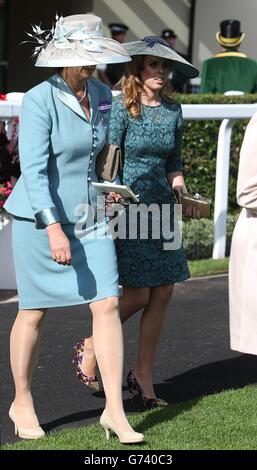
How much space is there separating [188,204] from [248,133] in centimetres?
68

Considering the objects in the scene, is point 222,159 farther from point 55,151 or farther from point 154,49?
point 55,151

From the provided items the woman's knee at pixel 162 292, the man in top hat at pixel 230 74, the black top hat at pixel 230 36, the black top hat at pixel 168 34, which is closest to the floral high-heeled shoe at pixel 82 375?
the woman's knee at pixel 162 292

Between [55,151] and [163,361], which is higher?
[55,151]

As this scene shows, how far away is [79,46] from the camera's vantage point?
4.75m

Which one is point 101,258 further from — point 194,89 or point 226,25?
point 194,89

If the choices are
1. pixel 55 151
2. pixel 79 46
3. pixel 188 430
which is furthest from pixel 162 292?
pixel 79 46

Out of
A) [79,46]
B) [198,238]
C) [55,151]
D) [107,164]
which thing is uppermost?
[79,46]

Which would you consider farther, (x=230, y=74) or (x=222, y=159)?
(x=230, y=74)

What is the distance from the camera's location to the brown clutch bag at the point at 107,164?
502cm

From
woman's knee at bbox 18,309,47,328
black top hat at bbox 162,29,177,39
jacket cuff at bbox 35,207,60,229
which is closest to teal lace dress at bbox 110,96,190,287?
woman's knee at bbox 18,309,47,328

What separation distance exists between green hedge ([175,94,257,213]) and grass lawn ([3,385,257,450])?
13.0 ft

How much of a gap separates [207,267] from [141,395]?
3.30 meters

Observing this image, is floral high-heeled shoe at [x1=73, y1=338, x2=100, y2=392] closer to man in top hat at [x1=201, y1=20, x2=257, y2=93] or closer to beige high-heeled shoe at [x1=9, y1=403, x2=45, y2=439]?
beige high-heeled shoe at [x1=9, y1=403, x2=45, y2=439]

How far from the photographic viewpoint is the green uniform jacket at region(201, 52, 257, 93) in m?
12.3
